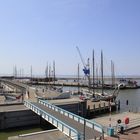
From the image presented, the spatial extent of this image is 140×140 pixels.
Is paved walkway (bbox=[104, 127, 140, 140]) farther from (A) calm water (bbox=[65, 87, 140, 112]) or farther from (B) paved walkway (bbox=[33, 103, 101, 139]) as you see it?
(A) calm water (bbox=[65, 87, 140, 112])

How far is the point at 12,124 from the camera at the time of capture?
44.8 metres

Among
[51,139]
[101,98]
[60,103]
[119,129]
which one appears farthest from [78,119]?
[101,98]

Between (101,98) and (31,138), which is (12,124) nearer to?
→ (31,138)

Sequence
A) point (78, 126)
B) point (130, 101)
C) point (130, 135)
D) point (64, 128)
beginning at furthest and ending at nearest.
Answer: point (130, 101)
point (78, 126)
point (64, 128)
point (130, 135)

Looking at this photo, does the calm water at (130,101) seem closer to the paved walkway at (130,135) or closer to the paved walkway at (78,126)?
the paved walkway at (78,126)

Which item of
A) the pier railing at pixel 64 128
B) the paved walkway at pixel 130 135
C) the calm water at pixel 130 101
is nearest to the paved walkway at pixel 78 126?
the pier railing at pixel 64 128

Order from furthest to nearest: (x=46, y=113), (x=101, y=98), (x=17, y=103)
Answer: (x=101, y=98) → (x=17, y=103) → (x=46, y=113)

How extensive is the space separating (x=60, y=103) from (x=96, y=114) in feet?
29.0

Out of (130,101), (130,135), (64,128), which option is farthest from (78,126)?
(130,101)

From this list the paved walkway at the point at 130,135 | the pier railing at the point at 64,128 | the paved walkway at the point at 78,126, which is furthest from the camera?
the paved walkway at the point at 78,126

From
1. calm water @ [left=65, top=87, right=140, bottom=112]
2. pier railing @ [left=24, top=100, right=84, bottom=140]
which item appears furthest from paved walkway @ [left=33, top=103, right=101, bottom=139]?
calm water @ [left=65, top=87, right=140, bottom=112]

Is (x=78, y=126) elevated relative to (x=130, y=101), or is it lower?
elevated

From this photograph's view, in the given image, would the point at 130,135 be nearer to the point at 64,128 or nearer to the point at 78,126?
the point at 78,126

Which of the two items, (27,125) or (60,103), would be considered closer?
(27,125)
